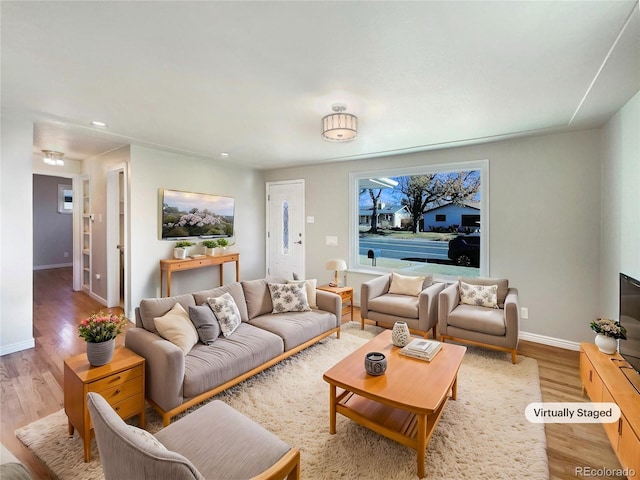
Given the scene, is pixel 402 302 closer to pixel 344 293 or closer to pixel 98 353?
pixel 344 293

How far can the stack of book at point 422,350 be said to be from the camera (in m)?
2.36

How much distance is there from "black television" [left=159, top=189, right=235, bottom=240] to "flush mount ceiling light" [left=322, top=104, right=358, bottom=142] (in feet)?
9.97

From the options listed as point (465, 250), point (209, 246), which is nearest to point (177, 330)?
point (209, 246)

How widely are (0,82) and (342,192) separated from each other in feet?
13.8

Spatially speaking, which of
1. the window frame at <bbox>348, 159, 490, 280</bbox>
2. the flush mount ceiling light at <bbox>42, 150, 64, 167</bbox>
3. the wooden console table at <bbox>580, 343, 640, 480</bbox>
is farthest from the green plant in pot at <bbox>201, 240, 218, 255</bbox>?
the wooden console table at <bbox>580, 343, 640, 480</bbox>

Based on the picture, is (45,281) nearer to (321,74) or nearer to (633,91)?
(321,74)

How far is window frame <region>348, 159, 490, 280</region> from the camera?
4066mm

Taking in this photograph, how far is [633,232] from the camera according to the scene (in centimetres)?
249

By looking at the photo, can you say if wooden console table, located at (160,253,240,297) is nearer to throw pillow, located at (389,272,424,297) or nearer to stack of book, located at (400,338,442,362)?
throw pillow, located at (389,272,424,297)

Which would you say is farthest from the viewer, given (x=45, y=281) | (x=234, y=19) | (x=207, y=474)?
(x=45, y=281)

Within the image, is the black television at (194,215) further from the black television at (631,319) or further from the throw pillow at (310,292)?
the black television at (631,319)

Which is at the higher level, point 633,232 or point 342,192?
point 342,192

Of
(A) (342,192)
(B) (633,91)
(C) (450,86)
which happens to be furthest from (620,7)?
(A) (342,192)

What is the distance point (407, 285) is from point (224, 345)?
261 cm
